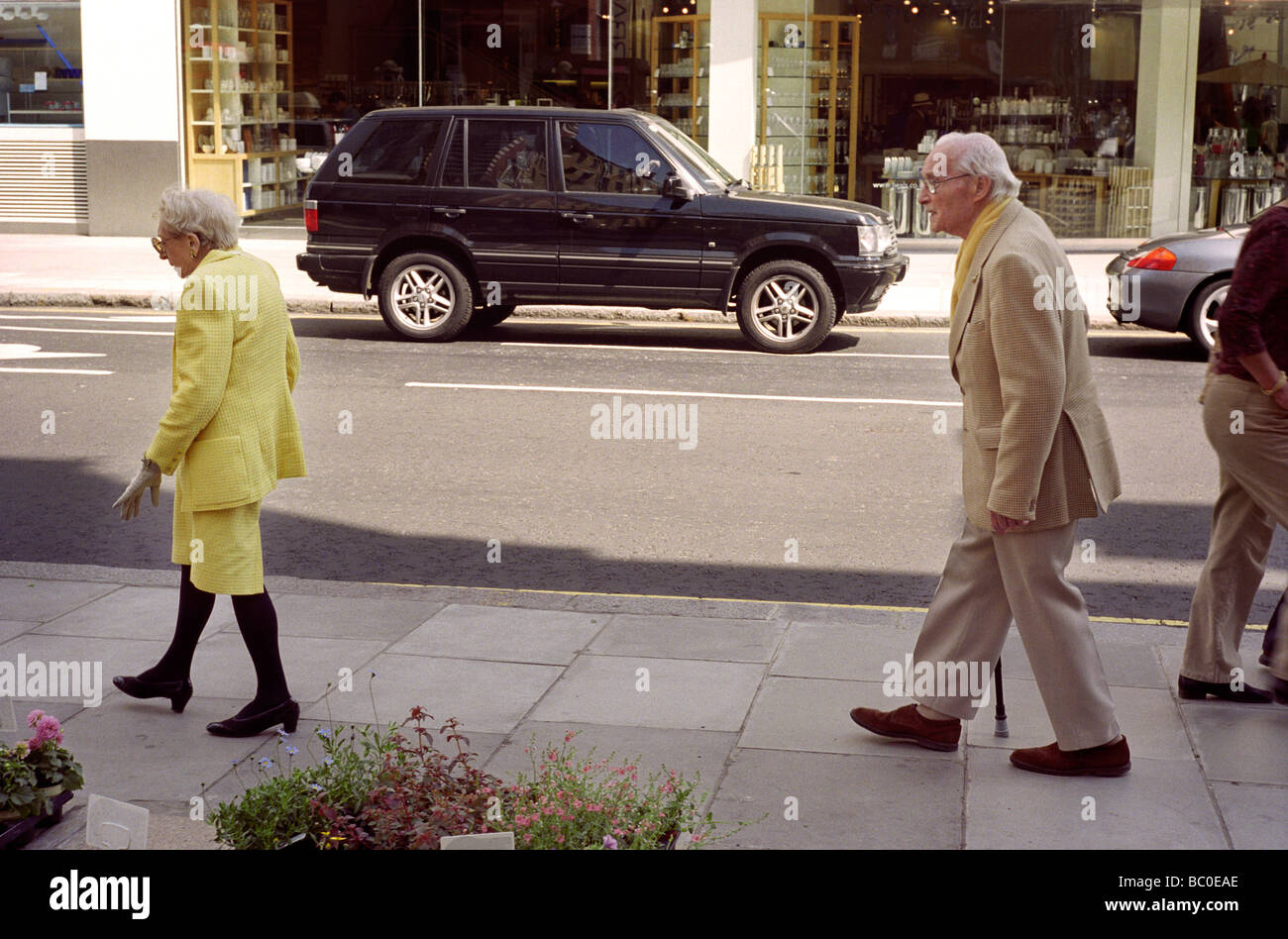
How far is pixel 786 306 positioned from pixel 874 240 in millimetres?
970

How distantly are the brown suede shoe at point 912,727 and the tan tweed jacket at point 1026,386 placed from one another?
0.71 meters

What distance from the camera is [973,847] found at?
13.5ft

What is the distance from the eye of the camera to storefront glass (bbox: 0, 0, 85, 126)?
859 inches

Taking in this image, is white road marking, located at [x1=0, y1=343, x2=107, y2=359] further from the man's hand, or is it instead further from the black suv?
the man's hand

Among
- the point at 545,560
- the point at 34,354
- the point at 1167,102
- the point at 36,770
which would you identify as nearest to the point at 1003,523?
the point at 36,770

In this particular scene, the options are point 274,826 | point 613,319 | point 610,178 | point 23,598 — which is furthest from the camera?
point 613,319

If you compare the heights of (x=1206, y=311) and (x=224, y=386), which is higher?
(x=224, y=386)

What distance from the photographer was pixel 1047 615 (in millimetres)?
4484

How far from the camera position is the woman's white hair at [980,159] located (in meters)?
4.43

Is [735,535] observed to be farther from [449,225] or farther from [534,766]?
[449,225]

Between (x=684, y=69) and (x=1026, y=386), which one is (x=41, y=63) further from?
(x=1026, y=386)

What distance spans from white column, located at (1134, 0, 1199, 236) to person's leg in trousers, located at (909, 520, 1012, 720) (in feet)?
60.3

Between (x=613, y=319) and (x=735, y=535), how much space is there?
332 inches

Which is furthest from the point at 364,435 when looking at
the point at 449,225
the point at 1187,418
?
the point at 1187,418
